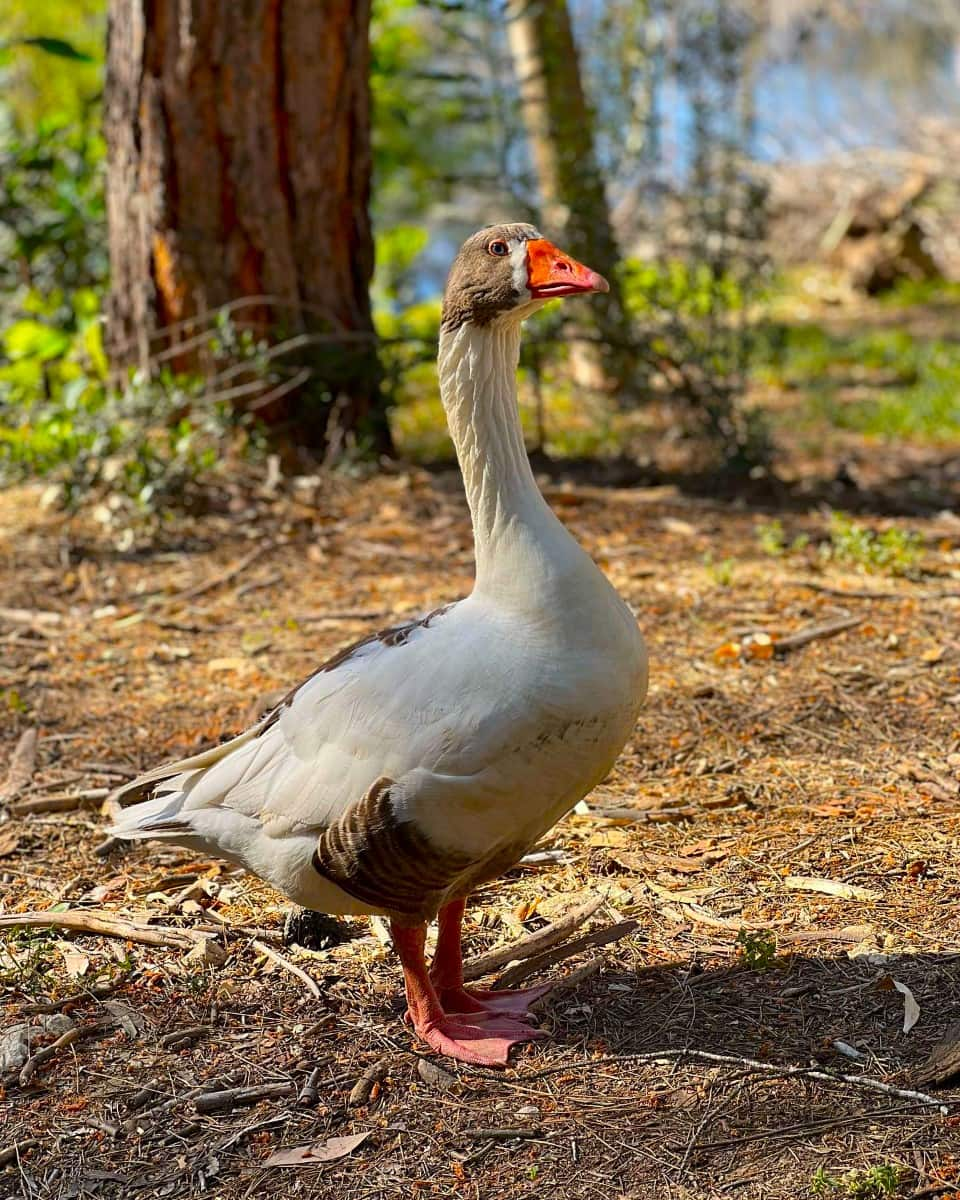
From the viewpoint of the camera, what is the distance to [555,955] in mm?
3400

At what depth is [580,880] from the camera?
3.75 m

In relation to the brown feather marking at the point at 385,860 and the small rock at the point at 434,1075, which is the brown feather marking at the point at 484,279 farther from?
the small rock at the point at 434,1075

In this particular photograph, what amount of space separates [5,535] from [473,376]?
4353 mm

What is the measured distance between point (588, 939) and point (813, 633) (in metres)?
2.13

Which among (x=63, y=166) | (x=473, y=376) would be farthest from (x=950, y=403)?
(x=473, y=376)

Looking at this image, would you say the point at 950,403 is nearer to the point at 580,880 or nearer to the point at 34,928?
the point at 580,880

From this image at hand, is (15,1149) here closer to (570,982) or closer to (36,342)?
(570,982)

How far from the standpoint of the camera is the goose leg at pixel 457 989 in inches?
126

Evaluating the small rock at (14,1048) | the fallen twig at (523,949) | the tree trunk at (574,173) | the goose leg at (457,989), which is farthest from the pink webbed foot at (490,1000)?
the tree trunk at (574,173)

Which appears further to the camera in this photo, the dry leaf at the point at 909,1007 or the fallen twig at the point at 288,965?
the fallen twig at the point at 288,965

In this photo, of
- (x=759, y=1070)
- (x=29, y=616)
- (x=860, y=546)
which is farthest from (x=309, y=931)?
(x=860, y=546)

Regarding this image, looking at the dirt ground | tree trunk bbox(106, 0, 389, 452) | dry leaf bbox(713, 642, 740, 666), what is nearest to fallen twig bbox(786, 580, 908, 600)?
the dirt ground

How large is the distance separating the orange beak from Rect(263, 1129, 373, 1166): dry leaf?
185 centimetres

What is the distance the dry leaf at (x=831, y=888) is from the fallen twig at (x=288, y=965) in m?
1.31
